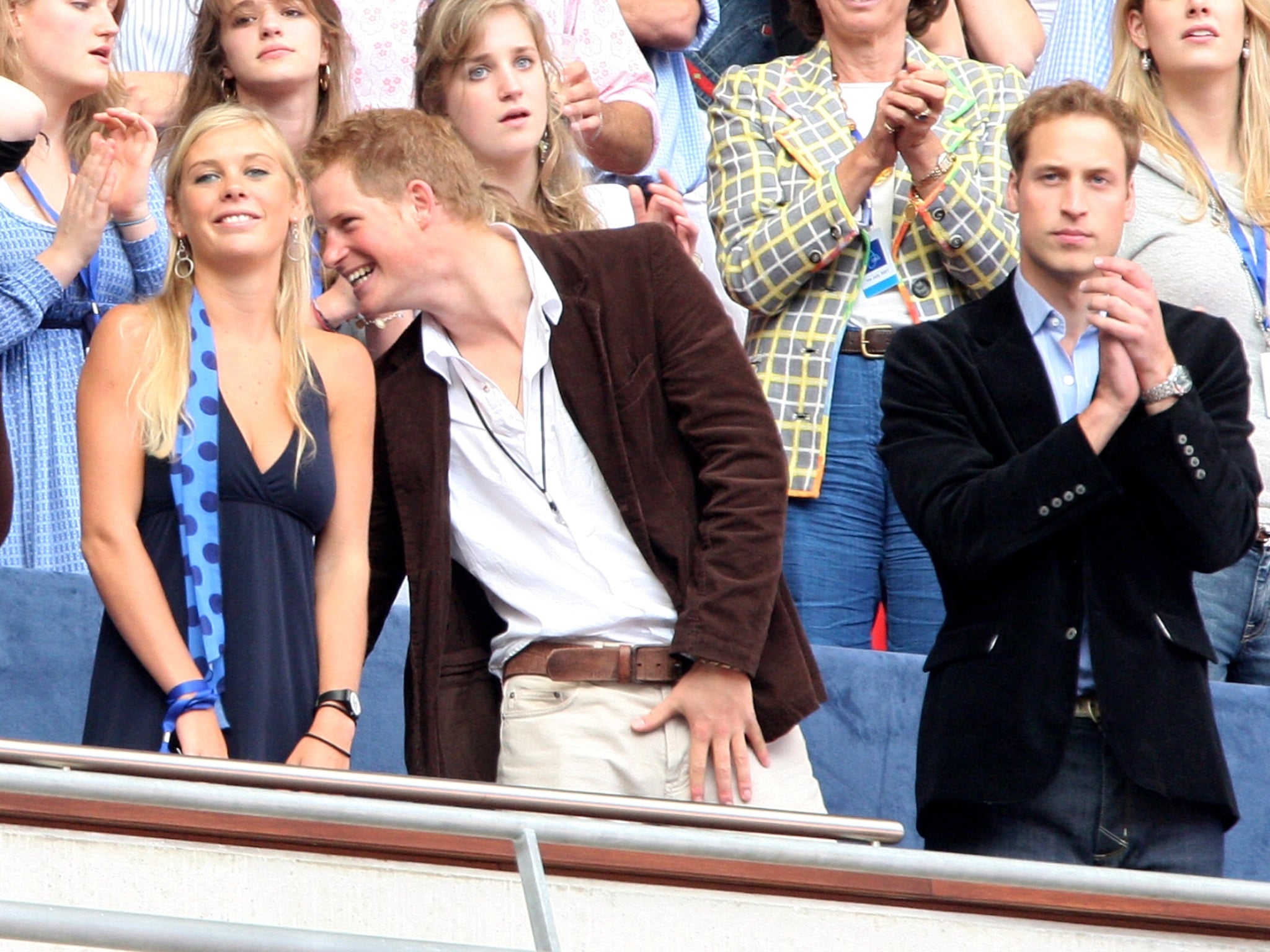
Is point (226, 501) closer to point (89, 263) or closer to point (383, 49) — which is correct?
point (89, 263)

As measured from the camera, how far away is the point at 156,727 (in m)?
3.31

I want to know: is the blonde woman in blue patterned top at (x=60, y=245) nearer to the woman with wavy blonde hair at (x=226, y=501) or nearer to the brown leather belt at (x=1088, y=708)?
the woman with wavy blonde hair at (x=226, y=501)

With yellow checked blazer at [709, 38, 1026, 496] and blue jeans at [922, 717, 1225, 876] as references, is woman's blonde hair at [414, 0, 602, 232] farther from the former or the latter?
blue jeans at [922, 717, 1225, 876]

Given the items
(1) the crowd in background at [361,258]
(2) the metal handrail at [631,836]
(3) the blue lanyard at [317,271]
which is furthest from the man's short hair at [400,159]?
(2) the metal handrail at [631,836]

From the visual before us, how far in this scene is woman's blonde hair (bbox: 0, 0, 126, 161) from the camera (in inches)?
168

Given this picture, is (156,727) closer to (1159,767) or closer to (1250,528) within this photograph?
(1159,767)

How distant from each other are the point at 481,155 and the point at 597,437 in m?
1.30

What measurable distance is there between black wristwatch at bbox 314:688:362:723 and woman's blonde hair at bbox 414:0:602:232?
1389 mm

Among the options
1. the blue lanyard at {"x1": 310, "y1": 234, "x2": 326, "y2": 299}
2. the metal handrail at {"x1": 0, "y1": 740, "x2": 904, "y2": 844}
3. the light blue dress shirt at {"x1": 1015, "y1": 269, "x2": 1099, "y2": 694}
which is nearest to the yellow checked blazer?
the light blue dress shirt at {"x1": 1015, "y1": 269, "x2": 1099, "y2": 694}

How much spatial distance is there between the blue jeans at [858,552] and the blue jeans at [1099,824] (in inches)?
38.1

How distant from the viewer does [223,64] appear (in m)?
4.74

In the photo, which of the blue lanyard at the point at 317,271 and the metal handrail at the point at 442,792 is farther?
the blue lanyard at the point at 317,271

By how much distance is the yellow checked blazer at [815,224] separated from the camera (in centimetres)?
454

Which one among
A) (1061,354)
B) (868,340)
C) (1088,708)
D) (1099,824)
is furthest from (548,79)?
(1099,824)
